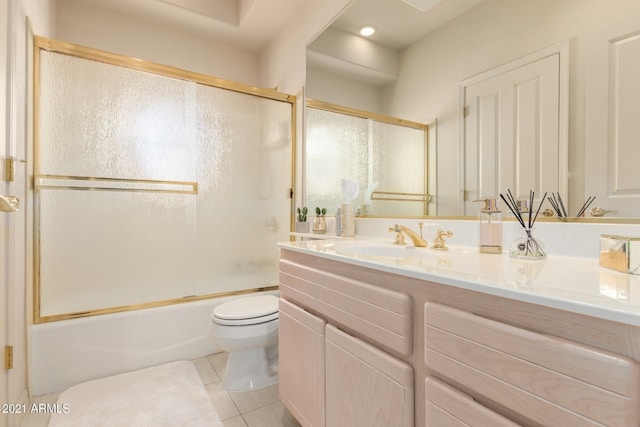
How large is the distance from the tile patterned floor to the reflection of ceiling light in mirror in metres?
2.01

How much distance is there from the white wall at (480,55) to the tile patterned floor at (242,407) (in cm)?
123

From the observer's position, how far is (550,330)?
0.51m

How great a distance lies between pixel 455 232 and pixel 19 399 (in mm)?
2138

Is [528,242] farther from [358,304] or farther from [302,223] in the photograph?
[302,223]

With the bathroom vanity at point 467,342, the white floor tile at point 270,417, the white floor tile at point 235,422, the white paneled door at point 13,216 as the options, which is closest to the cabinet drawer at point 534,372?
the bathroom vanity at point 467,342

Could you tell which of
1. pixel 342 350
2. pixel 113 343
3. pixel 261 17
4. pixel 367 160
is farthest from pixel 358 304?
pixel 261 17

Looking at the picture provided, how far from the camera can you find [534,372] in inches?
20.1

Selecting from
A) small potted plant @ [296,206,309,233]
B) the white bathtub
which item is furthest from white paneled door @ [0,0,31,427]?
small potted plant @ [296,206,309,233]

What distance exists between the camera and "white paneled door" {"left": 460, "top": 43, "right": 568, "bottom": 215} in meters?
1.00

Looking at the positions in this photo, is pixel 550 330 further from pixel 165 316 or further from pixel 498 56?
pixel 165 316

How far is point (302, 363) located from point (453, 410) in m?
0.66

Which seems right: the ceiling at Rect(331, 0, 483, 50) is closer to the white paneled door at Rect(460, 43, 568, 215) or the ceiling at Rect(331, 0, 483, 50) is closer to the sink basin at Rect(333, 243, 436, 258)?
the white paneled door at Rect(460, 43, 568, 215)

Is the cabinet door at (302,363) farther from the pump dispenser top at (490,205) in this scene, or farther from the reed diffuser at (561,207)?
the reed diffuser at (561,207)

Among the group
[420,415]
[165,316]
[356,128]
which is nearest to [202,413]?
[165,316]
